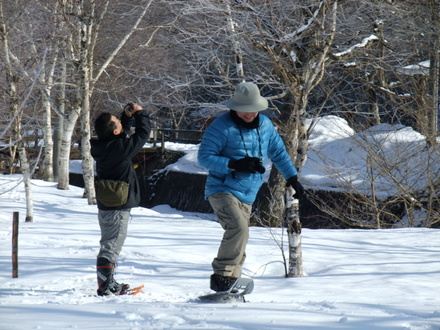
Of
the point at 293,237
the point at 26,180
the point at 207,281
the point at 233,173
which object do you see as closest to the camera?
the point at 233,173

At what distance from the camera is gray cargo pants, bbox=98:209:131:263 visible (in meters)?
4.92

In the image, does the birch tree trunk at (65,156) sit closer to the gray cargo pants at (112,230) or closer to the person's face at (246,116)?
the gray cargo pants at (112,230)

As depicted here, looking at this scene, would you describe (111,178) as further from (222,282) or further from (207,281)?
(207,281)

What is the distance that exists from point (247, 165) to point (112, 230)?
53.1 inches

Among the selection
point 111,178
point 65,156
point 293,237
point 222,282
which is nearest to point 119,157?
point 111,178

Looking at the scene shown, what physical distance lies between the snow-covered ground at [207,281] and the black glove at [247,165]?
1000 mm

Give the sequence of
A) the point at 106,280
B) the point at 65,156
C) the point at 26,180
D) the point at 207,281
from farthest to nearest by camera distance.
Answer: the point at 65,156 → the point at 26,180 → the point at 207,281 → the point at 106,280

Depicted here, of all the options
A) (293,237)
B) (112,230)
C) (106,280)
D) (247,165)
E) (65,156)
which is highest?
(65,156)

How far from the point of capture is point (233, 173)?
4590mm

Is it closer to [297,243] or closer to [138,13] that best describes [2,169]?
[138,13]

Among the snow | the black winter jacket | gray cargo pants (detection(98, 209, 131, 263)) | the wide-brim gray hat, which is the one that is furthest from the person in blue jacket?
gray cargo pants (detection(98, 209, 131, 263))

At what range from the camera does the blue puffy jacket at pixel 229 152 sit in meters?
4.53

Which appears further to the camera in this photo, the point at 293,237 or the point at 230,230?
the point at 293,237

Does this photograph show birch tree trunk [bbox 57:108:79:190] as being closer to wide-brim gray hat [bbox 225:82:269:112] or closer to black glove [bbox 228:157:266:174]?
wide-brim gray hat [bbox 225:82:269:112]
